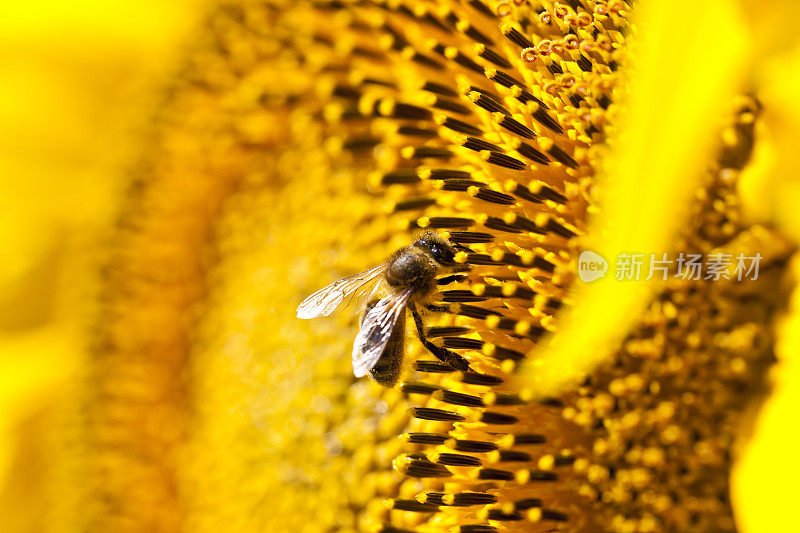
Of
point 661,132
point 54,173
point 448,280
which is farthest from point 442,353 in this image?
point 54,173

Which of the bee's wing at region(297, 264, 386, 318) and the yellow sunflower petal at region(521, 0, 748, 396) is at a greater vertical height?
the yellow sunflower petal at region(521, 0, 748, 396)

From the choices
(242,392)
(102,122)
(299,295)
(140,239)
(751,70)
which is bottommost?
(242,392)

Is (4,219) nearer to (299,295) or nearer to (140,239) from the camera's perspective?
(140,239)

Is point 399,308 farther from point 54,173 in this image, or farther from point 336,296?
point 54,173

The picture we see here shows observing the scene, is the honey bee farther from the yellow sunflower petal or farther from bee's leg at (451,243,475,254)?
the yellow sunflower petal

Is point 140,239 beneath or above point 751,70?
above

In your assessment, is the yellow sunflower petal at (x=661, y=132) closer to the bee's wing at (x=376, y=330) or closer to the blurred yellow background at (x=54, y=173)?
the bee's wing at (x=376, y=330)

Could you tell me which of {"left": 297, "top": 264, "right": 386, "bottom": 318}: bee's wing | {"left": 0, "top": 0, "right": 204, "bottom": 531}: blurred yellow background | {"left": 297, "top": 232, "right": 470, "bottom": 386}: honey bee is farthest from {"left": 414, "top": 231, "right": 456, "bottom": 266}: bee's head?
{"left": 0, "top": 0, "right": 204, "bottom": 531}: blurred yellow background

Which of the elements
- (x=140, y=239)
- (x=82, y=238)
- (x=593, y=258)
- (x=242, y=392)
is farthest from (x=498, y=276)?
(x=82, y=238)
